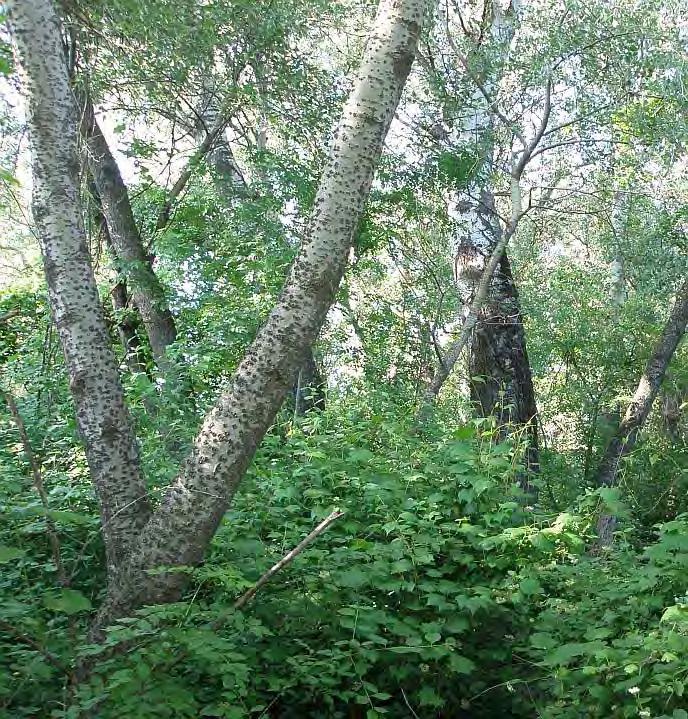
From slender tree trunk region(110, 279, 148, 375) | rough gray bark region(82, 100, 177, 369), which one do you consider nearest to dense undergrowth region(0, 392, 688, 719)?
rough gray bark region(82, 100, 177, 369)

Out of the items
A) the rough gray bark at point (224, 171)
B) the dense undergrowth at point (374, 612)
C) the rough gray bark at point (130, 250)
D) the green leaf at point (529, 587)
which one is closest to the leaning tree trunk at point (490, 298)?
the rough gray bark at point (224, 171)

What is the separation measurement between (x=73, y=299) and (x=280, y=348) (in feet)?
3.28

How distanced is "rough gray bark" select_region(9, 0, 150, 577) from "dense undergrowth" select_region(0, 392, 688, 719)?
0.78 ft

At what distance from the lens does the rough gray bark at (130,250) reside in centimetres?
949

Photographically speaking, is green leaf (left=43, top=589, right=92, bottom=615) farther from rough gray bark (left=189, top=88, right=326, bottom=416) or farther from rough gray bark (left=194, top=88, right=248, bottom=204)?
rough gray bark (left=194, top=88, right=248, bottom=204)

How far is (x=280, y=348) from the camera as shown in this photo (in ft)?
11.8

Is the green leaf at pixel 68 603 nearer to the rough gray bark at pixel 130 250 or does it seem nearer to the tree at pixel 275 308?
the tree at pixel 275 308

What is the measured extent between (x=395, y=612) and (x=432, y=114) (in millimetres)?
7436

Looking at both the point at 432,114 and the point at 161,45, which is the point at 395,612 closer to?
the point at 161,45

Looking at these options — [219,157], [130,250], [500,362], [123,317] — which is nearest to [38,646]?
[500,362]

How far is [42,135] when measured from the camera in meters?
3.82

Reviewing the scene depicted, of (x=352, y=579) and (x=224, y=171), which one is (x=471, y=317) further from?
(x=352, y=579)

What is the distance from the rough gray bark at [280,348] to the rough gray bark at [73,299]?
291 millimetres

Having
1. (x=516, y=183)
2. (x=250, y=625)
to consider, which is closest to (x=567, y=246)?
(x=516, y=183)
